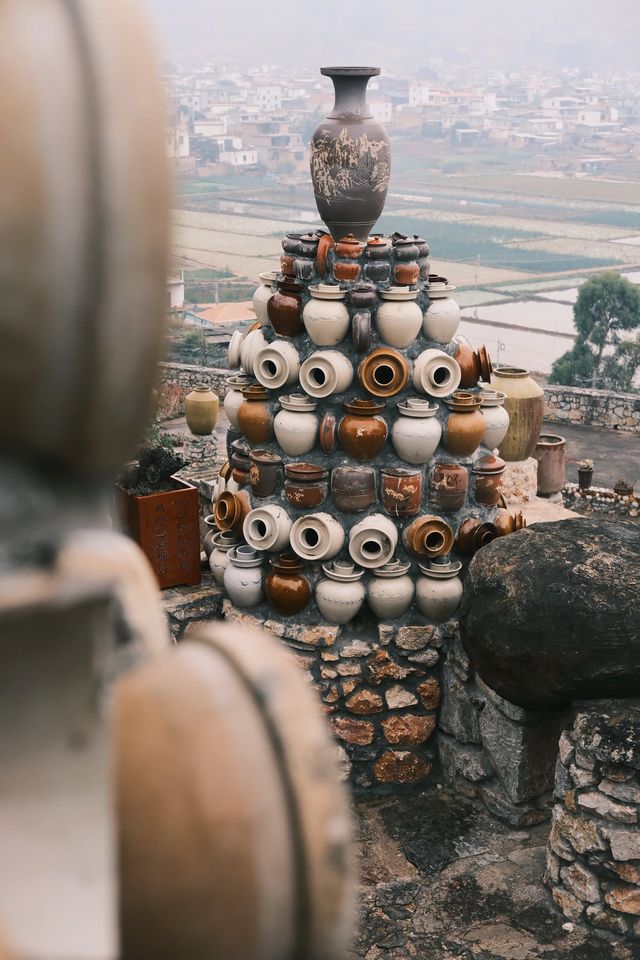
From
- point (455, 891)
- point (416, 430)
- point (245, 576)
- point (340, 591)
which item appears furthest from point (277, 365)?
point (455, 891)

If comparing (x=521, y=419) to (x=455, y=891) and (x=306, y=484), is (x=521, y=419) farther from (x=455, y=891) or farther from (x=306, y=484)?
(x=455, y=891)

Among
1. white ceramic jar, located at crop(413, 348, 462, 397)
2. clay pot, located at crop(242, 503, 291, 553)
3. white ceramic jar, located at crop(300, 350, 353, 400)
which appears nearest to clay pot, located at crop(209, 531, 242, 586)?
clay pot, located at crop(242, 503, 291, 553)

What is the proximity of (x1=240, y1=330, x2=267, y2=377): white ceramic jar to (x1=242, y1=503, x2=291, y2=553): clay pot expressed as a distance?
33.5 inches

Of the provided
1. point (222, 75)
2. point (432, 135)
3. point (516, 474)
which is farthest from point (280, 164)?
point (516, 474)

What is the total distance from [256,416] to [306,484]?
0.49 metres

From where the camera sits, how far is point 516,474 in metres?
7.55

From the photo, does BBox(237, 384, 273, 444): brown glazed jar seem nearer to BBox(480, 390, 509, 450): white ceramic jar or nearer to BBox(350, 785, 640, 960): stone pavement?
BBox(480, 390, 509, 450): white ceramic jar

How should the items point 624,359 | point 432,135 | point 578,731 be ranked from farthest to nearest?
point 432,135
point 624,359
point 578,731

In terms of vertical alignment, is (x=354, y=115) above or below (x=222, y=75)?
below

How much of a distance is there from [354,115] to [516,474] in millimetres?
2465

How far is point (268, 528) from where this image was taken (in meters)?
6.30

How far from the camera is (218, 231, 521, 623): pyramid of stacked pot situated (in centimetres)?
621

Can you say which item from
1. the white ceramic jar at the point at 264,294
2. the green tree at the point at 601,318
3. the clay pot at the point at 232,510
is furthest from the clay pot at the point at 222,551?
the green tree at the point at 601,318

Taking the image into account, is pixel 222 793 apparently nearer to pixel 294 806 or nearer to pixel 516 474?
pixel 294 806
